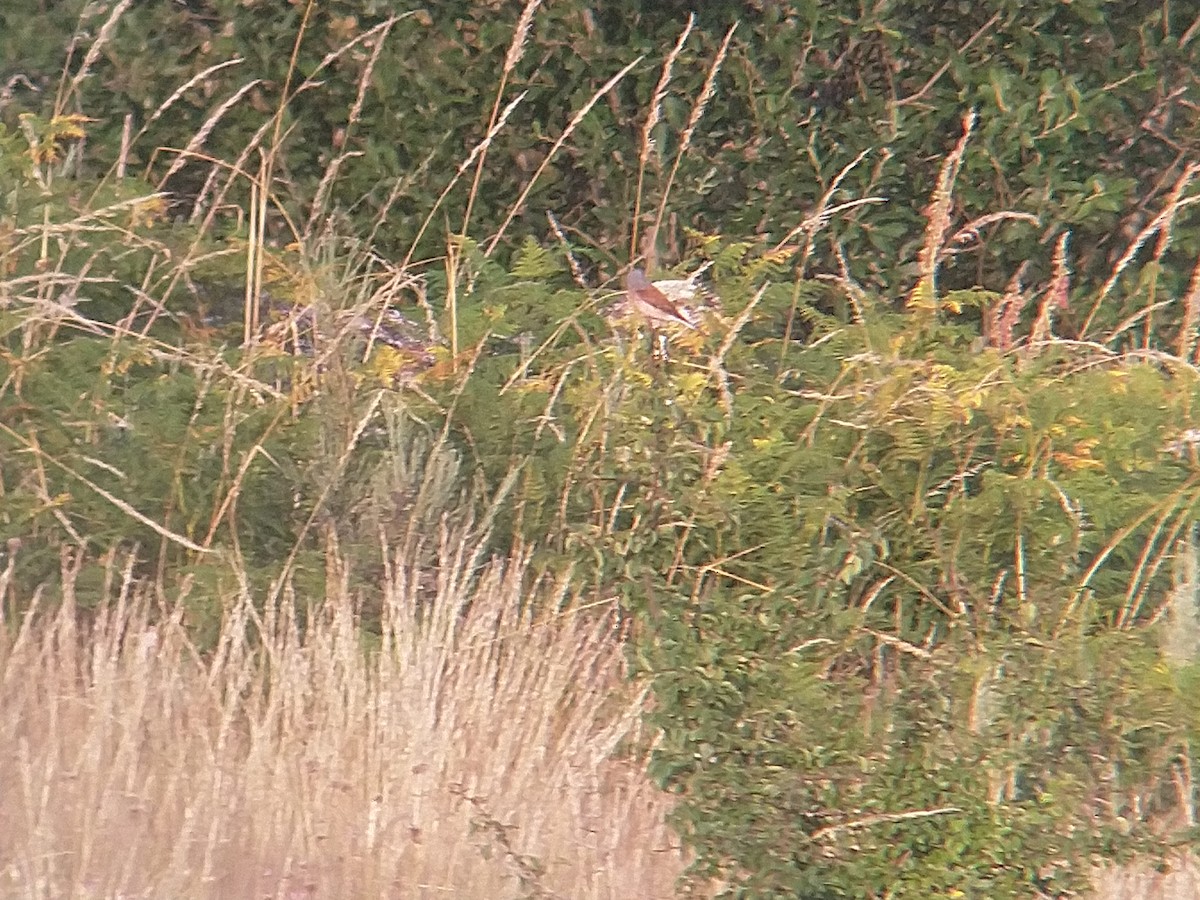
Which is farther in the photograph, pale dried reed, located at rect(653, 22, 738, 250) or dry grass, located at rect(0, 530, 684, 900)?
pale dried reed, located at rect(653, 22, 738, 250)

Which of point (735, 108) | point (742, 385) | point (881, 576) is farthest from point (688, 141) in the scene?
point (881, 576)

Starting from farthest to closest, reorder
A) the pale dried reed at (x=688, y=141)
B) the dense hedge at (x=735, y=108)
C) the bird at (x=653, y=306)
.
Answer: the dense hedge at (x=735, y=108) → the pale dried reed at (x=688, y=141) → the bird at (x=653, y=306)

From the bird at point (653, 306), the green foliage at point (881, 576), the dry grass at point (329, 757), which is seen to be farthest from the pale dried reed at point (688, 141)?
the dry grass at point (329, 757)

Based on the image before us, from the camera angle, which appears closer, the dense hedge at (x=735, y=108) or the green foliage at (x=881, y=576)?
the green foliage at (x=881, y=576)

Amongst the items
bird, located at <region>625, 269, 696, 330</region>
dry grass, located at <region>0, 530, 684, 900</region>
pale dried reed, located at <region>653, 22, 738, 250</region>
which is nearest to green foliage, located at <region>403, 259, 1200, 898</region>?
bird, located at <region>625, 269, 696, 330</region>

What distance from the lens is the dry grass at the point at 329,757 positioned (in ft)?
11.5

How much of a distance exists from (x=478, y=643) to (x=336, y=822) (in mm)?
610

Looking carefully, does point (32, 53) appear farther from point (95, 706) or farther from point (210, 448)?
point (95, 706)

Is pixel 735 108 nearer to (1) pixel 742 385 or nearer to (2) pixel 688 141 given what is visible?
(2) pixel 688 141

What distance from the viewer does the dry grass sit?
3.51m

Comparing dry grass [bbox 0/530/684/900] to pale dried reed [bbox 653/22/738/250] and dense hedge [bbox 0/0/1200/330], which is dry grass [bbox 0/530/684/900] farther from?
dense hedge [bbox 0/0/1200/330]

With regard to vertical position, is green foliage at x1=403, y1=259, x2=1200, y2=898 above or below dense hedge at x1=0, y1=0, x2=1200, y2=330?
below

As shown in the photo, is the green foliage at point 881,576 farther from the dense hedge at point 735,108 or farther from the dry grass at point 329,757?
the dense hedge at point 735,108

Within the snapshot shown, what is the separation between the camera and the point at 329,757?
3.80m
